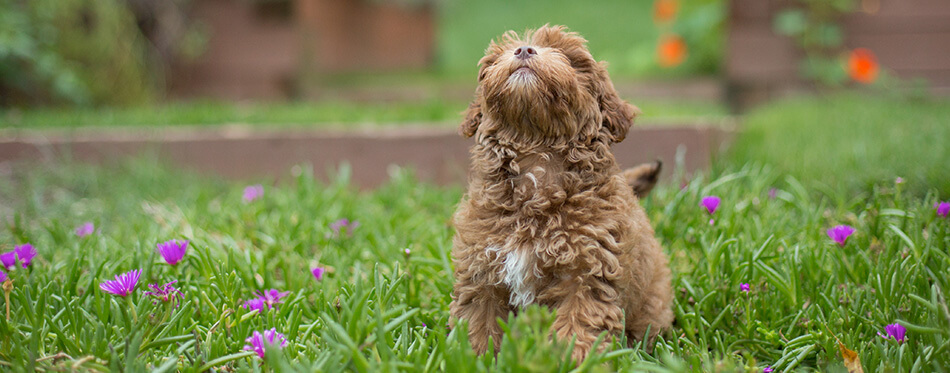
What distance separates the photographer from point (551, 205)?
6.23 feet

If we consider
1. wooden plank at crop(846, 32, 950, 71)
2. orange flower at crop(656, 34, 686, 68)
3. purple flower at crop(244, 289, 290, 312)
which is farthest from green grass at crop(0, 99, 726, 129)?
purple flower at crop(244, 289, 290, 312)

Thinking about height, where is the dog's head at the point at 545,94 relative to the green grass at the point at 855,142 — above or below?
above

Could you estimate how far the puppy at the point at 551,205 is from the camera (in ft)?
6.01

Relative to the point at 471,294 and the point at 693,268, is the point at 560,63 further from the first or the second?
the point at 693,268

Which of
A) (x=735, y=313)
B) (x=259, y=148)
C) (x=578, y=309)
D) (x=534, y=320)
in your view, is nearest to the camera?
(x=534, y=320)

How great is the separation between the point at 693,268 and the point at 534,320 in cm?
119

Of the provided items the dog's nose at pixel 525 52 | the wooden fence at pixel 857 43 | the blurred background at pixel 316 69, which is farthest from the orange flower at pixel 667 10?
the dog's nose at pixel 525 52

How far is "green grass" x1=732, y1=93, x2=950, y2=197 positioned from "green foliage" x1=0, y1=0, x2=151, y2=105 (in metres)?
5.61

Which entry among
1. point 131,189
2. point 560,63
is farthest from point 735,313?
point 131,189

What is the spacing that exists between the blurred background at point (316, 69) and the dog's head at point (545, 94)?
315 centimetres

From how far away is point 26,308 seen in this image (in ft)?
6.40

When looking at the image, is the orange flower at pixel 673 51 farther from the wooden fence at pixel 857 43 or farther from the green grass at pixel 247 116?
the green grass at pixel 247 116

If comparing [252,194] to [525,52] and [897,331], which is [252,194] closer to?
[525,52]

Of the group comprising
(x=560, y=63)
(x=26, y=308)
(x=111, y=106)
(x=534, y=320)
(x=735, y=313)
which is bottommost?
(x=111, y=106)
